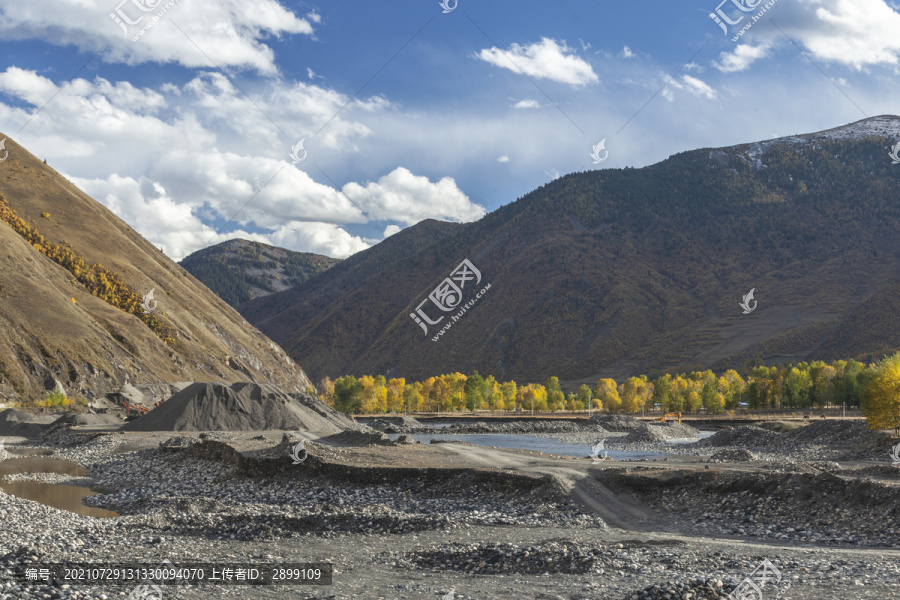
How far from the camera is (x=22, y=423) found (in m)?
74.6

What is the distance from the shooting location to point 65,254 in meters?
144

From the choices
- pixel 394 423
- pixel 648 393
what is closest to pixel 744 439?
pixel 394 423

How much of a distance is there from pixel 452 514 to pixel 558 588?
1255 centimetres

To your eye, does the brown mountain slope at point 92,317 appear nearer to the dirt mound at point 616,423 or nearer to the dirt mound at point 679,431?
the dirt mound at point 616,423

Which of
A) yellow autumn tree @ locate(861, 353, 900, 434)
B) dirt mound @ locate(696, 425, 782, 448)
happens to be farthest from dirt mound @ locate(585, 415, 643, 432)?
yellow autumn tree @ locate(861, 353, 900, 434)

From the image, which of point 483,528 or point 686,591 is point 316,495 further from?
point 686,591

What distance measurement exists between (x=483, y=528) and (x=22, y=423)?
71.9 metres

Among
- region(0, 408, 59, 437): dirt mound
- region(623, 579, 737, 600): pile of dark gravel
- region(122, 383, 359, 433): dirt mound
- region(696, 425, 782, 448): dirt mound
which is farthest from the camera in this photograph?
region(0, 408, 59, 437): dirt mound

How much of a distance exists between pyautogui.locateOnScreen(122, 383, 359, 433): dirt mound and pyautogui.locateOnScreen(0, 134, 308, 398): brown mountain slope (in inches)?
1702

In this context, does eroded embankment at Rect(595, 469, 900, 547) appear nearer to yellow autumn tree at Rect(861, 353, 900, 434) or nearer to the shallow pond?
the shallow pond

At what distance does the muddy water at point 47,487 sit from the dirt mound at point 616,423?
79176 mm

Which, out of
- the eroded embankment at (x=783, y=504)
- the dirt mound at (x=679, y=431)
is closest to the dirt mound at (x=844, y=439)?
the dirt mound at (x=679, y=431)

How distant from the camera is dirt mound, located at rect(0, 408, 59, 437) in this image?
73.2 metres

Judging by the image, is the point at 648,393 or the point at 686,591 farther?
the point at 648,393
